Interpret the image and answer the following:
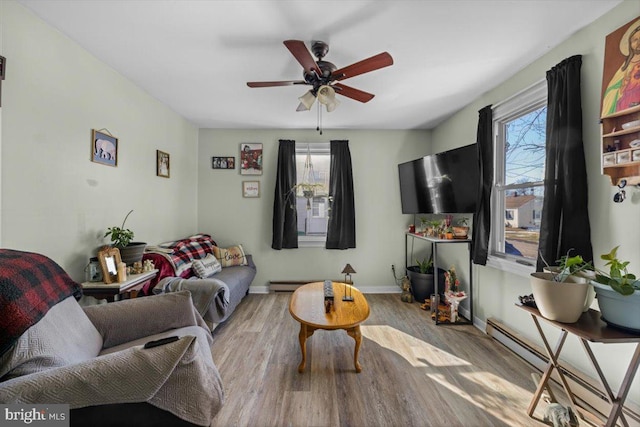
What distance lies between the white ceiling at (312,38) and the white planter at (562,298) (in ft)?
5.39

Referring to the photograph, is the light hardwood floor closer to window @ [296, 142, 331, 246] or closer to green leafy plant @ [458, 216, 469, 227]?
green leafy plant @ [458, 216, 469, 227]

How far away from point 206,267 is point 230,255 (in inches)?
23.2

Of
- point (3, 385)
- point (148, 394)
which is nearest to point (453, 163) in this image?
point (148, 394)

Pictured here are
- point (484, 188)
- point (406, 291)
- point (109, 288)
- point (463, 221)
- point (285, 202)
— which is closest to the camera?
point (109, 288)

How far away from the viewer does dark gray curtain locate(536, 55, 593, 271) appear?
5.36ft

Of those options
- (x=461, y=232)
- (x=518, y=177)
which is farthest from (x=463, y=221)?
(x=518, y=177)

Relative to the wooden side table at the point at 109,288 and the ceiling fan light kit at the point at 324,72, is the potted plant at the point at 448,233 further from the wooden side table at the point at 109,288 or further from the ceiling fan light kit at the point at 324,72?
the wooden side table at the point at 109,288

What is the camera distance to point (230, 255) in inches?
135

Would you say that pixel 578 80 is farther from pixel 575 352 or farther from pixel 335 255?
pixel 335 255

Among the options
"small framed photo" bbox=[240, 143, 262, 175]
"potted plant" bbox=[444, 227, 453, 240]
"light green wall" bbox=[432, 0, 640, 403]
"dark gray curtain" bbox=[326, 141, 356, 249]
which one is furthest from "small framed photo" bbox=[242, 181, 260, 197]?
"light green wall" bbox=[432, 0, 640, 403]

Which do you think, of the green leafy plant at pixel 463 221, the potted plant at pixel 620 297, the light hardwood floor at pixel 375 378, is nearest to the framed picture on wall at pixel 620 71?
the potted plant at pixel 620 297

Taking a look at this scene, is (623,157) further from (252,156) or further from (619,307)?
(252,156)

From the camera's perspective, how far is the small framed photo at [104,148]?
2035 millimetres

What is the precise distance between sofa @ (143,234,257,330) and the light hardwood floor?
1.21 ft
